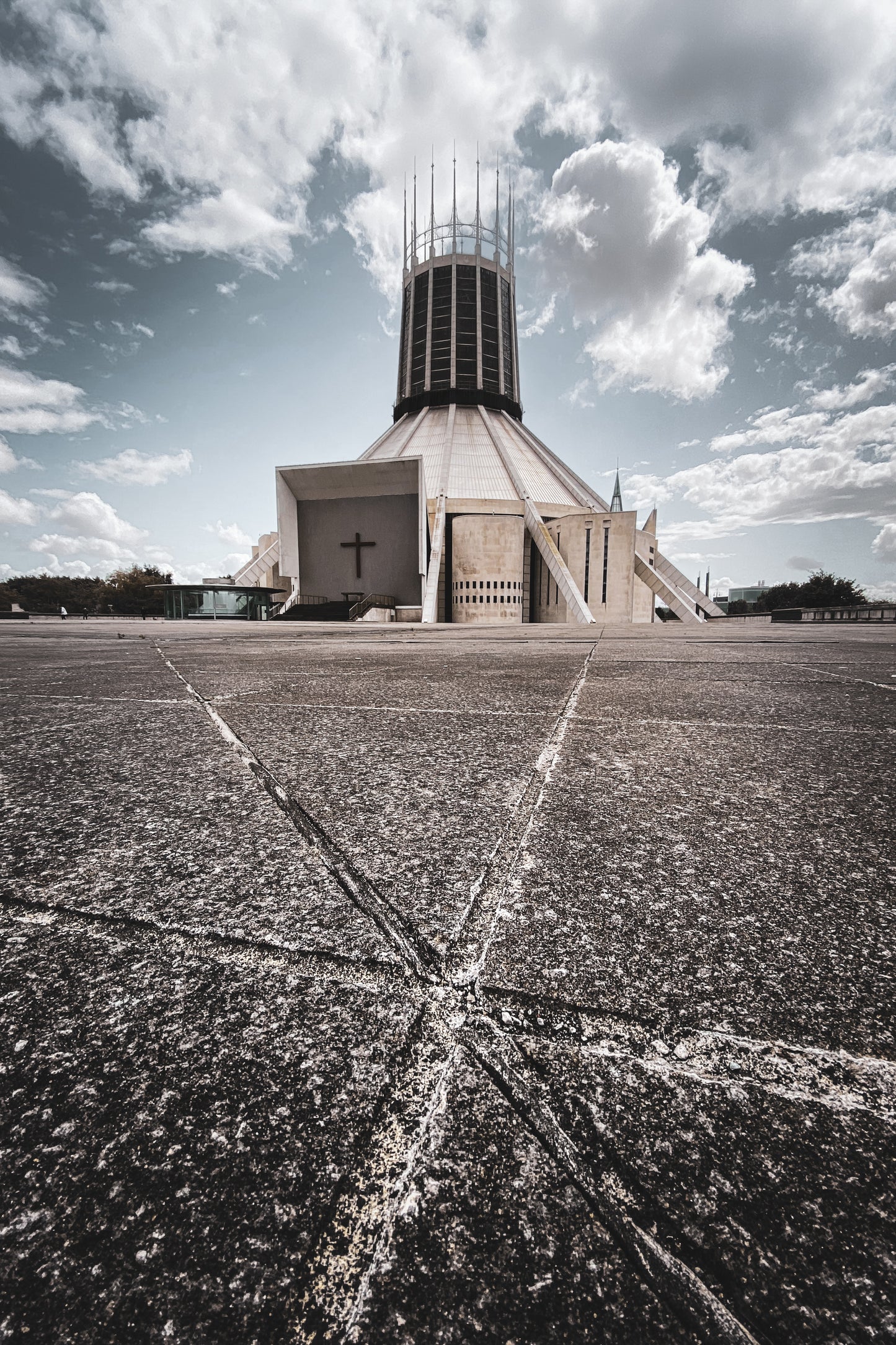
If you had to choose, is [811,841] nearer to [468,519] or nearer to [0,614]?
[468,519]

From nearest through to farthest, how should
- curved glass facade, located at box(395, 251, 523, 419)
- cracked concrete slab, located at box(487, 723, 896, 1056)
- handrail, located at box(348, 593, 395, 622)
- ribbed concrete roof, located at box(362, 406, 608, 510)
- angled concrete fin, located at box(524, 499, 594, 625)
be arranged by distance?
1. cracked concrete slab, located at box(487, 723, 896, 1056)
2. angled concrete fin, located at box(524, 499, 594, 625)
3. handrail, located at box(348, 593, 395, 622)
4. ribbed concrete roof, located at box(362, 406, 608, 510)
5. curved glass facade, located at box(395, 251, 523, 419)

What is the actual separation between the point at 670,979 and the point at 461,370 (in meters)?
53.2

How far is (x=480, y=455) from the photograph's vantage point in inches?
1661

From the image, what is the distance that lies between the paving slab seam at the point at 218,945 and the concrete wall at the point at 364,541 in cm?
3282

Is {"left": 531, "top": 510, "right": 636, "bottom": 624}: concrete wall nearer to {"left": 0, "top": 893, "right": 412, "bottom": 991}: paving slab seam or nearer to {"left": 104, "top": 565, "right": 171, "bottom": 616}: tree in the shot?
{"left": 0, "top": 893, "right": 412, "bottom": 991}: paving slab seam

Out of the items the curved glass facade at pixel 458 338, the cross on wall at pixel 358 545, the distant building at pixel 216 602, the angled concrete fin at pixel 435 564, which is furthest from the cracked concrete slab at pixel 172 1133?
the curved glass facade at pixel 458 338

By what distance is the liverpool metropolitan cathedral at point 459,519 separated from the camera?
28.5 metres

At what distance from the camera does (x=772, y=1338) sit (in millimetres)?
316

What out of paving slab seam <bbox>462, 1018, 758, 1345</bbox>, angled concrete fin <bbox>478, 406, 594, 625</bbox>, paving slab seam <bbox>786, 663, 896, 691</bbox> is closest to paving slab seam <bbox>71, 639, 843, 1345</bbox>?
paving slab seam <bbox>462, 1018, 758, 1345</bbox>

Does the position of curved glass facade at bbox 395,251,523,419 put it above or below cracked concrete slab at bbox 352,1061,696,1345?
above

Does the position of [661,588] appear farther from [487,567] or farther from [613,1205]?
[613,1205]

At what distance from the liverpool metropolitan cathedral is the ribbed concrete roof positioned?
0.47ft

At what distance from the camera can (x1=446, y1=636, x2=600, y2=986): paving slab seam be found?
2.03 ft

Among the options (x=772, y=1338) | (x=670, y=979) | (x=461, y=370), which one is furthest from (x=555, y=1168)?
(x=461, y=370)
